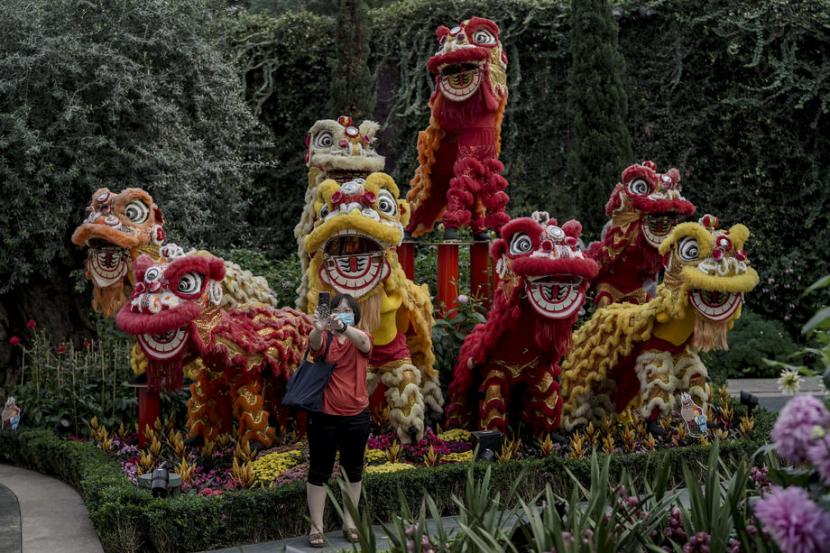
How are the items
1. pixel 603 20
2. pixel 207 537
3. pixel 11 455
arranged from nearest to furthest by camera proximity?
1. pixel 207 537
2. pixel 11 455
3. pixel 603 20

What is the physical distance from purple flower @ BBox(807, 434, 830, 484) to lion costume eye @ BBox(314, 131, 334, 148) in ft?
18.9

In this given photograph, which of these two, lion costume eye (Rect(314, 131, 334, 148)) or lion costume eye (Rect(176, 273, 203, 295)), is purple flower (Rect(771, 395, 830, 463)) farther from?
lion costume eye (Rect(314, 131, 334, 148))

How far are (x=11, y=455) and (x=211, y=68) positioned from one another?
4.65 meters

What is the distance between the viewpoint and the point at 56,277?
31.4 feet

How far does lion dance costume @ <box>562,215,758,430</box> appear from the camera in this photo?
6.45 metres

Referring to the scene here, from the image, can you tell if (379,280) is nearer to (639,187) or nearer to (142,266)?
(142,266)

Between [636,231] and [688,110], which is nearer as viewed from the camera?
[636,231]

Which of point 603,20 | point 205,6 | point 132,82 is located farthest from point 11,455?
point 603,20

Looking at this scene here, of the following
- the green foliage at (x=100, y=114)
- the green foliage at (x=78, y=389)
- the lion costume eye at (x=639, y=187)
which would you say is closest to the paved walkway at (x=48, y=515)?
the green foliage at (x=78, y=389)

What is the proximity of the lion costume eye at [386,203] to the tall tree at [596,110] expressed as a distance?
5.15 m

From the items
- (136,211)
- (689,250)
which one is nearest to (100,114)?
(136,211)

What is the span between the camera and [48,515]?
6.16 meters

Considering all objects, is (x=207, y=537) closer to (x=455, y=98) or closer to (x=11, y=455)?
(x=11, y=455)

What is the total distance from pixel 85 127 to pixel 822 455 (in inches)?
322
